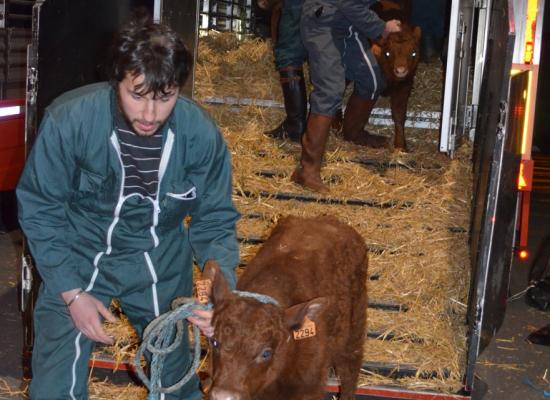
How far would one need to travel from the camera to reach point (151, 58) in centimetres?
311

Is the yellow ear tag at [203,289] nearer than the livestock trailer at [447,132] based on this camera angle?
Yes

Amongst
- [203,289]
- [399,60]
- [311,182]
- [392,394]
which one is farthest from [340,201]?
[203,289]

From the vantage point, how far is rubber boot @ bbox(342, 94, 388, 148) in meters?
7.59

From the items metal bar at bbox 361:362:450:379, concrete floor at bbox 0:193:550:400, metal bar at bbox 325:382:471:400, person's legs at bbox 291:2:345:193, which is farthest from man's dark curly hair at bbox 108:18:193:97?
person's legs at bbox 291:2:345:193

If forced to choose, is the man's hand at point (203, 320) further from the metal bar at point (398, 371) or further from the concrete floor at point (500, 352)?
the concrete floor at point (500, 352)

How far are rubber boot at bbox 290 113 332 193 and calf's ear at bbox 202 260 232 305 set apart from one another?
10.8 ft

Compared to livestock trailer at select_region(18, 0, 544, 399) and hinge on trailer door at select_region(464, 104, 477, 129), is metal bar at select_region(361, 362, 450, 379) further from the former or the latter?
hinge on trailer door at select_region(464, 104, 477, 129)

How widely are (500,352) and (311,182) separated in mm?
1947

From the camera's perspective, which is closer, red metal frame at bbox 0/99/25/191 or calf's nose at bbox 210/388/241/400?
calf's nose at bbox 210/388/241/400

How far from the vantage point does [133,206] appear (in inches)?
136

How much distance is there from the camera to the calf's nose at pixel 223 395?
11.2 feet

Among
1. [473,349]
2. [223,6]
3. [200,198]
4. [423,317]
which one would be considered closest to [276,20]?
[223,6]

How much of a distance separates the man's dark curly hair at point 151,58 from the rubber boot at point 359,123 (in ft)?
14.7

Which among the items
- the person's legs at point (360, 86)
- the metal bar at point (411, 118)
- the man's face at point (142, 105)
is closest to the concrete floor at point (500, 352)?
Answer: the metal bar at point (411, 118)
